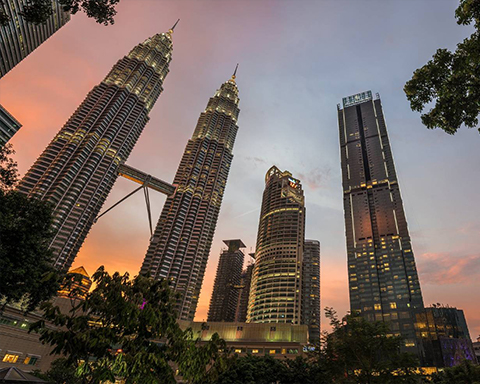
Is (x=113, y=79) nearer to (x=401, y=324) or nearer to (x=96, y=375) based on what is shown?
(x=96, y=375)

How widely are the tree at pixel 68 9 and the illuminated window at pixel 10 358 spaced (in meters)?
66.1

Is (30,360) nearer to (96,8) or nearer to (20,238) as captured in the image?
(20,238)

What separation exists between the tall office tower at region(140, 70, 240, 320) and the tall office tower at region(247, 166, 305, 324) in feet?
110

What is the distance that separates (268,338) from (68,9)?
4973 inches

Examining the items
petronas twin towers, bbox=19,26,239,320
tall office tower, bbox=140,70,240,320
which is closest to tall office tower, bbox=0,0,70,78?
petronas twin towers, bbox=19,26,239,320

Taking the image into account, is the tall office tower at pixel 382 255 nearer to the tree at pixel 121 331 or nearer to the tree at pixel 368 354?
the tree at pixel 368 354

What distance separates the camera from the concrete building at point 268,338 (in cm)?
11225

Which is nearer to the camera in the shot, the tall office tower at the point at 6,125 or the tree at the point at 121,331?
the tree at the point at 121,331

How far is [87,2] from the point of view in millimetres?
14602

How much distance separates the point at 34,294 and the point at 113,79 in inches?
6288

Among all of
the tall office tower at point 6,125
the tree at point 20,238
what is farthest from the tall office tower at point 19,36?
the tree at point 20,238

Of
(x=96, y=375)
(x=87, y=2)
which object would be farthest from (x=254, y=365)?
(x=87, y=2)

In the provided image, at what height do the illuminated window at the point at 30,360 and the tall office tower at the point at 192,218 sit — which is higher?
the tall office tower at the point at 192,218

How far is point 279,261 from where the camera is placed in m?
162
